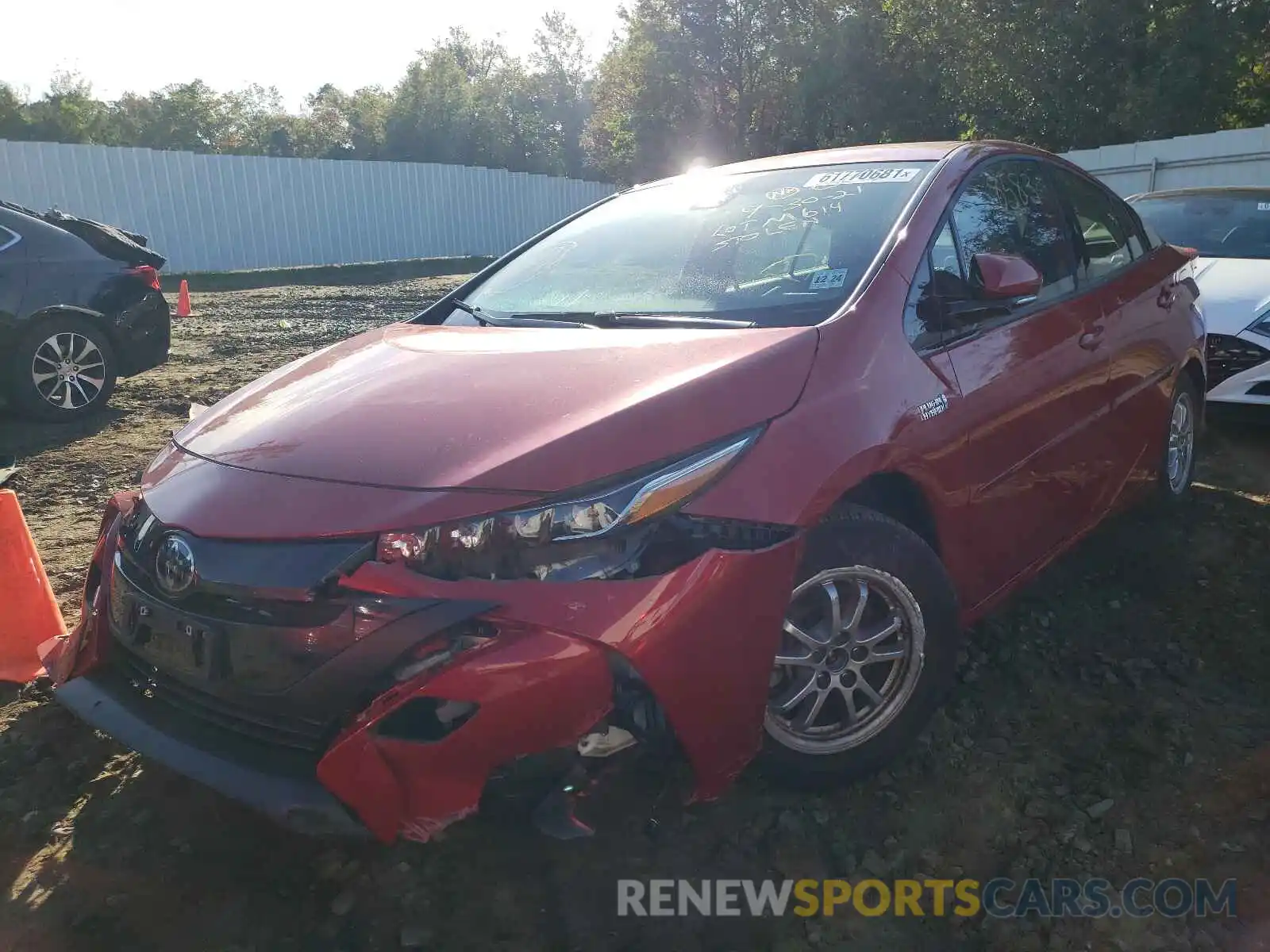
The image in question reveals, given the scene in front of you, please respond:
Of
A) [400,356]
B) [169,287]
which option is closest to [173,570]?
[400,356]

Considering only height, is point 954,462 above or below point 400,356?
below

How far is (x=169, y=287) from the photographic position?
15.2 metres

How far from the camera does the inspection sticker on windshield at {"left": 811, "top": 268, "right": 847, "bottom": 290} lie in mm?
2629

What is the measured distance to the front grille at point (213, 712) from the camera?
1.94 meters

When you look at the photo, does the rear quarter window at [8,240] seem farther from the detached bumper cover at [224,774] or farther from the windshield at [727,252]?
the detached bumper cover at [224,774]

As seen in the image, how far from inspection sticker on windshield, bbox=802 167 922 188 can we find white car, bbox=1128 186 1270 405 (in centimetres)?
192

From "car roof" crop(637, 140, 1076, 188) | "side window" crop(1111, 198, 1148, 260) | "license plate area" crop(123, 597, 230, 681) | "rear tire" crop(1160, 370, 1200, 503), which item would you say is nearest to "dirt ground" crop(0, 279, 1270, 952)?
"license plate area" crop(123, 597, 230, 681)

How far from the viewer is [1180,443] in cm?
432

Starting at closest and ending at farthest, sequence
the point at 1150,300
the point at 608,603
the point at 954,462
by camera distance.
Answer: the point at 608,603 < the point at 954,462 < the point at 1150,300

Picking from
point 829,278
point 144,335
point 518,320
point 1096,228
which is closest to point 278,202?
point 144,335

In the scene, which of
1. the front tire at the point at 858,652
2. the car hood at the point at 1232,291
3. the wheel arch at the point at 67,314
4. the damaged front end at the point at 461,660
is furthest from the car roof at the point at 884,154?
the wheel arch at the point at 67,314

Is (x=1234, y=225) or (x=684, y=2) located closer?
(x=1234, y=225)

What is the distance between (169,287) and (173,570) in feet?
49.0

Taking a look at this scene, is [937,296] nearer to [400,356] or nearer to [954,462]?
[954,462]
